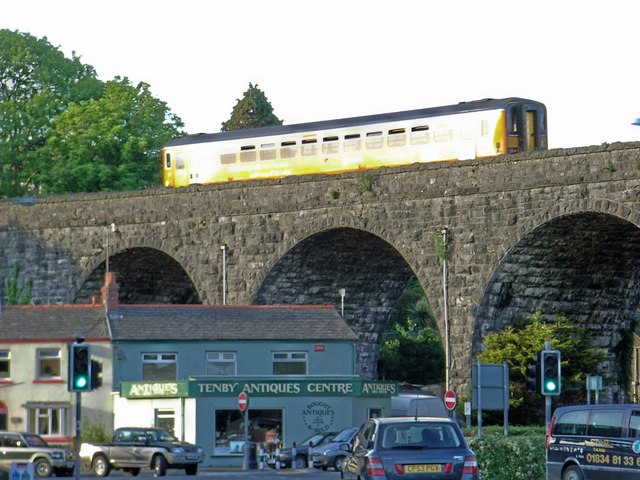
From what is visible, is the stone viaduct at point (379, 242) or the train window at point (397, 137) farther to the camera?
the train window at point (397, 137)

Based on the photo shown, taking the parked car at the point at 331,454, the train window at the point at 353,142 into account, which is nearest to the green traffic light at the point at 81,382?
the parked car at the point at 331,454

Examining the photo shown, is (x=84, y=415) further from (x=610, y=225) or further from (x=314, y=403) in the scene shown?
(x=610, y=225)

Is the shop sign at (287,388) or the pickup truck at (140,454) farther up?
the shop sign at (287,388)

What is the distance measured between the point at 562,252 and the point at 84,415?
16327mm

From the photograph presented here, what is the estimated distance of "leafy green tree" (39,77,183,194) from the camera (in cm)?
8888

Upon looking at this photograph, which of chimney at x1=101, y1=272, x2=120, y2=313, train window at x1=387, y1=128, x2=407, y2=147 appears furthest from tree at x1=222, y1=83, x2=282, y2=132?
chimney at x1=101, y1=272, x2=120, y2=313

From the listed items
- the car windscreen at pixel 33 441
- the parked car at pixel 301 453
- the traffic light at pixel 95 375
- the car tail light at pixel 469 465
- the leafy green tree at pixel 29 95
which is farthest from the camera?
the leafy green tree at pixel 29 95

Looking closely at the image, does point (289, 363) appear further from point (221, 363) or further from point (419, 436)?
Result: point (419, 436)

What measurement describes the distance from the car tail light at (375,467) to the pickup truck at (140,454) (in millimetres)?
18414

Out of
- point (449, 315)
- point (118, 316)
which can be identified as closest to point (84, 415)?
point (118, 316)

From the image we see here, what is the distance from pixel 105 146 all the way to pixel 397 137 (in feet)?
100

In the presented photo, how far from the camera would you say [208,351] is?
56.2 metres

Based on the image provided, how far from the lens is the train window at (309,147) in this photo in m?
66.0

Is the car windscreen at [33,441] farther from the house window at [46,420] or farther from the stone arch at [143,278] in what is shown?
the stone arch at [143,278]
